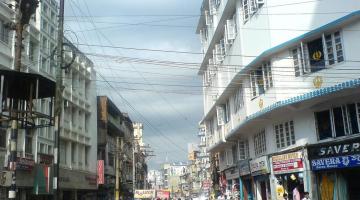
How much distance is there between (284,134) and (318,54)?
4798mm

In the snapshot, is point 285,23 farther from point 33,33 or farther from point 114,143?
point 114,143

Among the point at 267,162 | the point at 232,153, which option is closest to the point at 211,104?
the point at 232,153

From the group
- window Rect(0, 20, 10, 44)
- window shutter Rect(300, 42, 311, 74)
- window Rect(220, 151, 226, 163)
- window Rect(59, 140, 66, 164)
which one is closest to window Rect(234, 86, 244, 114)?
window shutter Rect(300, 42, 311, 74)

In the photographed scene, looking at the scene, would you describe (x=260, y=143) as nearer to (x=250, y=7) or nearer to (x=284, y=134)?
(x=284, y=134)

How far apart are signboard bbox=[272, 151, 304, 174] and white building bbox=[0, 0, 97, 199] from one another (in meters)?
14.2

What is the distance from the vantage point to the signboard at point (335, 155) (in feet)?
68.9

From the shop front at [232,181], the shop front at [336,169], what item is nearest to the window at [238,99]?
the shop front at [232,181]

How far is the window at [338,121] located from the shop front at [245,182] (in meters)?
9.23

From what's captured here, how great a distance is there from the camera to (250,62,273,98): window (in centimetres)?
2641

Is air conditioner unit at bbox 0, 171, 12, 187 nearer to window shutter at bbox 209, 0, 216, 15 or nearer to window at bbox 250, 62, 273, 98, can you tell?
window at bbox 250, 62, 273, 98

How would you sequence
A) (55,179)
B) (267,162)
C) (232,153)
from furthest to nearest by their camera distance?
(232,153) < (267,162) < (55,179)

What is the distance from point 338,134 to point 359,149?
181 cm

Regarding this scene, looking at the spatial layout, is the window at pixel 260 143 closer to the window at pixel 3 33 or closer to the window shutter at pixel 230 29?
the window shutter at pixel 230 29

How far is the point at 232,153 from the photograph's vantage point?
3888 centimetres
